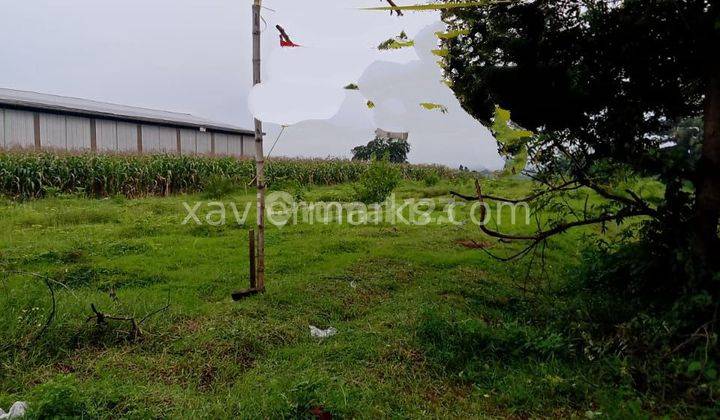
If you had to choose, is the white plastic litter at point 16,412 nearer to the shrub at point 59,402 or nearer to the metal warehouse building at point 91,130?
the shrub at point 59,402

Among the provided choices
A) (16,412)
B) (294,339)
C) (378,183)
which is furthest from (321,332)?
(378,183)

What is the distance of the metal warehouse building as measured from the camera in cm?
1622

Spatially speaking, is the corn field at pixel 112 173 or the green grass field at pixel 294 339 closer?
the green grass field at pixel 294 339

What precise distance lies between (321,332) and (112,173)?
1161 centimetres

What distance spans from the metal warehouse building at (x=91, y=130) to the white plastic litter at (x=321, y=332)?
592 inches

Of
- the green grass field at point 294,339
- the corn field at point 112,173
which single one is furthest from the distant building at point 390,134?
the corn field at point 112,173

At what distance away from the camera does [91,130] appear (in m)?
18.5

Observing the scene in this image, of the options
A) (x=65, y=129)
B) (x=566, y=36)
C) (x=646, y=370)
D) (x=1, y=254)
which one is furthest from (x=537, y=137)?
(x=65, y=129)

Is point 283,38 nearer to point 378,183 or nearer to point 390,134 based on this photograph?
point 390,134

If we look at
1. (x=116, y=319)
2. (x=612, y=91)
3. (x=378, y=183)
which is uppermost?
(x=612, y=91)

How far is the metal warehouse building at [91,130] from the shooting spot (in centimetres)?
1622

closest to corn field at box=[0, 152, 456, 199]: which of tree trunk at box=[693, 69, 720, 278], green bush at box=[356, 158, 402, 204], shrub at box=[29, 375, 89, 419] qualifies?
green bush at box=[356, 158, 402, 204]

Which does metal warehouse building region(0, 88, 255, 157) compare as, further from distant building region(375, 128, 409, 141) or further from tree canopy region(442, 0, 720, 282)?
tree canopy region(442, 0, 720, 282)

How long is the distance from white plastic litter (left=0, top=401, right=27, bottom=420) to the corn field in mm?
8697
